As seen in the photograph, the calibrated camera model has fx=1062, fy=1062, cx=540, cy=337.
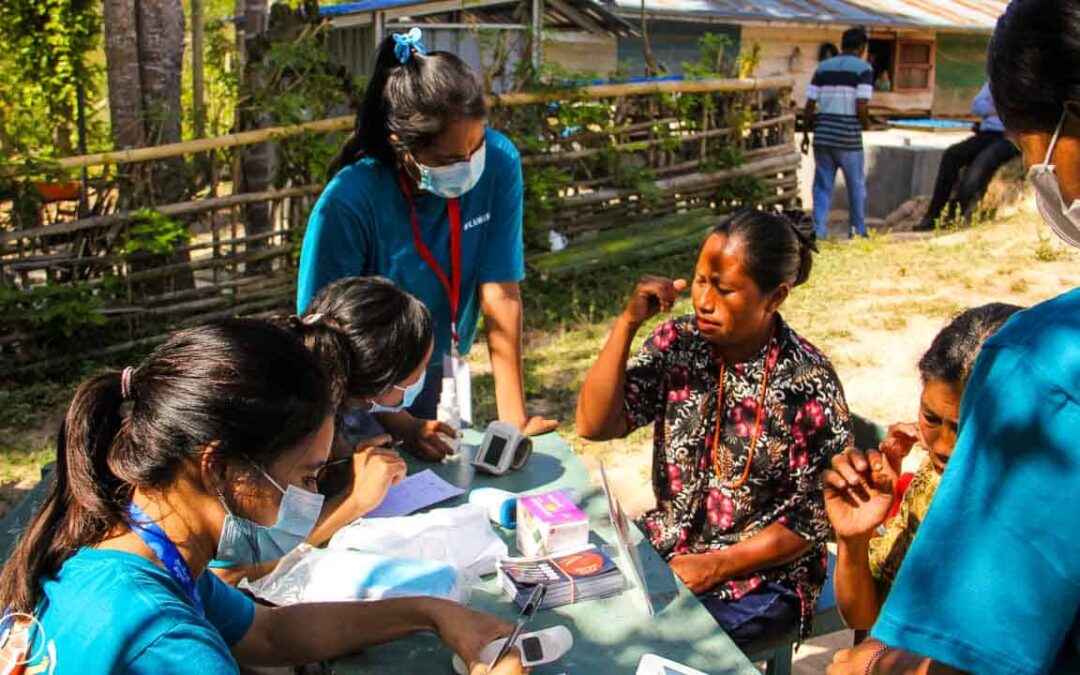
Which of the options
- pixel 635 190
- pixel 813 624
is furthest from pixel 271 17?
pixel 813 624

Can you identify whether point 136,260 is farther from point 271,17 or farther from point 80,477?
point 80,477

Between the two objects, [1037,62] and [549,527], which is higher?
[1037,62]

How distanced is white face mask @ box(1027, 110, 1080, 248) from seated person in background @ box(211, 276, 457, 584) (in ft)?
5.22

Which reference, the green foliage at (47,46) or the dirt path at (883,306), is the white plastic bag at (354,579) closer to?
the dirt path at (883,306)

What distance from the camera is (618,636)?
2121mm

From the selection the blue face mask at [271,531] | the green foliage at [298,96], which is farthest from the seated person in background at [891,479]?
the green foliage at [298,96]

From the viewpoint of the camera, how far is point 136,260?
6031mm

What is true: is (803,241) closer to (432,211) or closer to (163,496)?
(432,211)

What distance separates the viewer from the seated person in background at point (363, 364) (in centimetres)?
247

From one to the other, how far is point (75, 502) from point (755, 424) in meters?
1.70

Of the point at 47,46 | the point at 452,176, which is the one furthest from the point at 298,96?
the point at 47,46

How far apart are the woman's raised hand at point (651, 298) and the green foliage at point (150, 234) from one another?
12.7 feet

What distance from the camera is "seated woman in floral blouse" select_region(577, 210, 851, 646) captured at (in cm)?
270

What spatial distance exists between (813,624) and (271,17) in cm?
558
